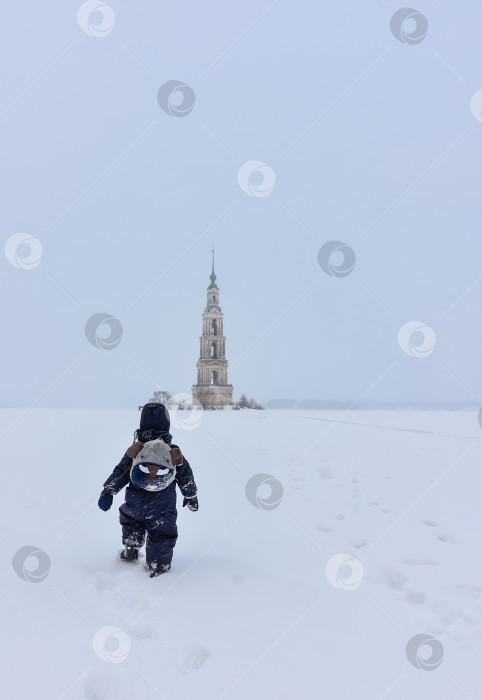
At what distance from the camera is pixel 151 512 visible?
3.79 m

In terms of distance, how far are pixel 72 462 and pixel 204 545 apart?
4549 mm

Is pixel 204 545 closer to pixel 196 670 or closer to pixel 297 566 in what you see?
pixel 297 566

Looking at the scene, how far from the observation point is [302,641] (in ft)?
8.63

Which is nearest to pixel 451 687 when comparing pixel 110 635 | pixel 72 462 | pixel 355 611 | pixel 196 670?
pixel 355 611

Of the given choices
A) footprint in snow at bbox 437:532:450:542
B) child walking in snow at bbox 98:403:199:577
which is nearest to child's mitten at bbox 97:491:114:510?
child walking in snow at bbox 98:403:199:577
